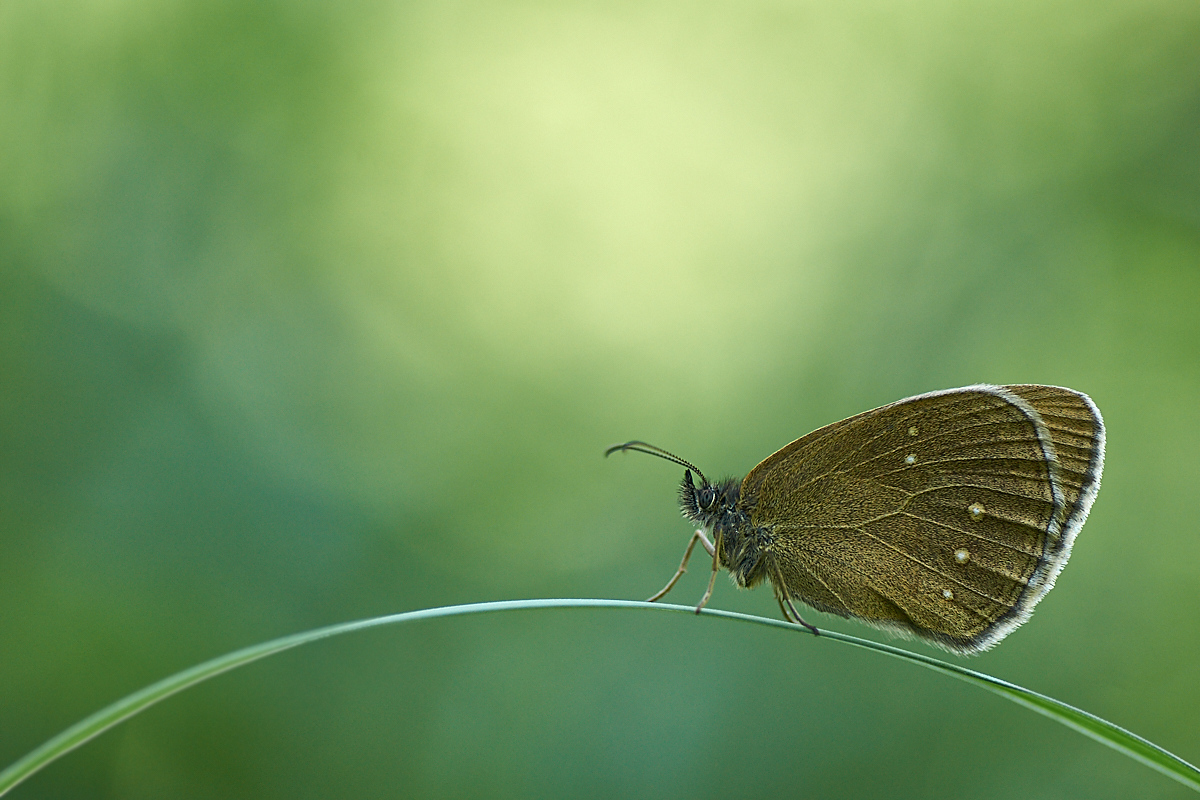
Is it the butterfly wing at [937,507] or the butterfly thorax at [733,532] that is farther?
the butterfly thorax at [733,532]

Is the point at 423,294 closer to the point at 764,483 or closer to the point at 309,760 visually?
the point at 309,760

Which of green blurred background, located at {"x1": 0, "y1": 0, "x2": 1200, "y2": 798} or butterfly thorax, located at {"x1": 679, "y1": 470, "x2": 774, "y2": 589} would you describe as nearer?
butterfly thorax, located at {"x1": 679, "y1": 470, "x2": 774, "y2": 589}

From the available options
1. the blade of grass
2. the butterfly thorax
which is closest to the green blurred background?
the butterfly thorax

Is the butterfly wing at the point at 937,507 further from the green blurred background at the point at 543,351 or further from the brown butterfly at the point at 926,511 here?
the green blurred background at the point at 543,351

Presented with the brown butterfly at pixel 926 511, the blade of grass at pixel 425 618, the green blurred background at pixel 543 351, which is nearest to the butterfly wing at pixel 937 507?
the brown butterfly at pixel 926 511

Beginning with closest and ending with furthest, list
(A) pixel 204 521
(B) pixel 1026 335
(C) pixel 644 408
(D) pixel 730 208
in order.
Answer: (A) pixel 204 521
(B) pixel 1026 335
(C) pixel 644 408
(D) pixel 730 208

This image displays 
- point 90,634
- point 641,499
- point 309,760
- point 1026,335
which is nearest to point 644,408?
point 641,499

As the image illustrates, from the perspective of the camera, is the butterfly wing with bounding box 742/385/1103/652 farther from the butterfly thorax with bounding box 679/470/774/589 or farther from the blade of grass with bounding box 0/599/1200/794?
the blade of grass with bounding box 0/599/1200/794
